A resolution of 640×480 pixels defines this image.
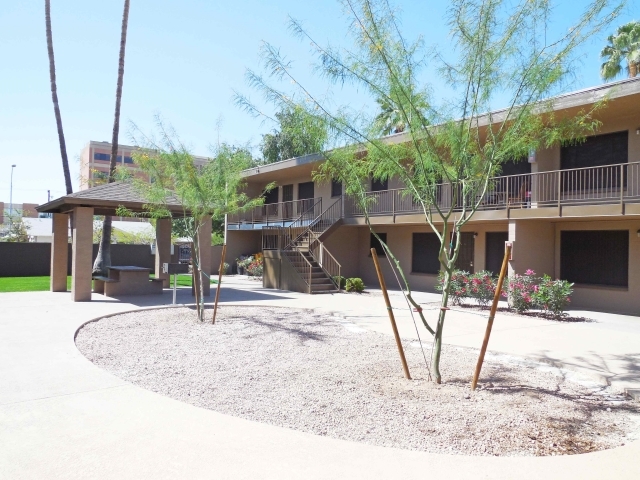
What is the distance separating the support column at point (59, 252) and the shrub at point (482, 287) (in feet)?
42.9

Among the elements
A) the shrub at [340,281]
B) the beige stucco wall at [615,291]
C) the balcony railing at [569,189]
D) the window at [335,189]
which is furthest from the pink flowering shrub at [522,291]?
the window at [335,189]

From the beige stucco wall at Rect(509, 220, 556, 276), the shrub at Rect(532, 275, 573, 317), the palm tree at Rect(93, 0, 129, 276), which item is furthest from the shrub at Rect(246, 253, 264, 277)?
the shrub at Rect(532, 275, 573, 317)

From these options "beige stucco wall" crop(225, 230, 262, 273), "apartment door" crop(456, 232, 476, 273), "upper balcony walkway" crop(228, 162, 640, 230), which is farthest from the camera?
"beige stucco wall" crop(225, 230, 262, 273)

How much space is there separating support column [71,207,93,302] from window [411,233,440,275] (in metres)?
11.9

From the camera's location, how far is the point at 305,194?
25.7 meters

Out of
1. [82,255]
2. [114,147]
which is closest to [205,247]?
[82,255]

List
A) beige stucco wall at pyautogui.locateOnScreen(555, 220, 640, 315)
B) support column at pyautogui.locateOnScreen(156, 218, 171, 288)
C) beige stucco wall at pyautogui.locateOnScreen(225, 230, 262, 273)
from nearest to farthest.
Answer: beige stucco wall at pyautogui.locateOnScreen(555, 220, 640, 315)
support column at pyautogui.locateOnScreen(156, 218, 171, 288)
beige stucco wall at pyautogui.locateOnScreen(225, 230, 262, 273)

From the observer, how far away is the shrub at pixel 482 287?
14.5 metres

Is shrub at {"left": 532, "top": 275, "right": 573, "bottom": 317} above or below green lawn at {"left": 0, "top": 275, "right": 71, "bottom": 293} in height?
above

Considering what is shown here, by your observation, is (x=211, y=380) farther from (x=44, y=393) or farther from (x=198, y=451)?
(x=198, y=451)

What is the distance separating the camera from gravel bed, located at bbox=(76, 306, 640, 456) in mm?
4902

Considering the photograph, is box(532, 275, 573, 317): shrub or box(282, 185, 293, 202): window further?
box(282, 185, 293, 202): window

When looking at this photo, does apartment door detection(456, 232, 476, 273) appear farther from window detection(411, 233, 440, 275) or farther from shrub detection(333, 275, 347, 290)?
shrub detection(333, 275, 347, 290)

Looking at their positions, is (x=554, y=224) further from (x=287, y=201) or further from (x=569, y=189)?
(x=287, y=201)
